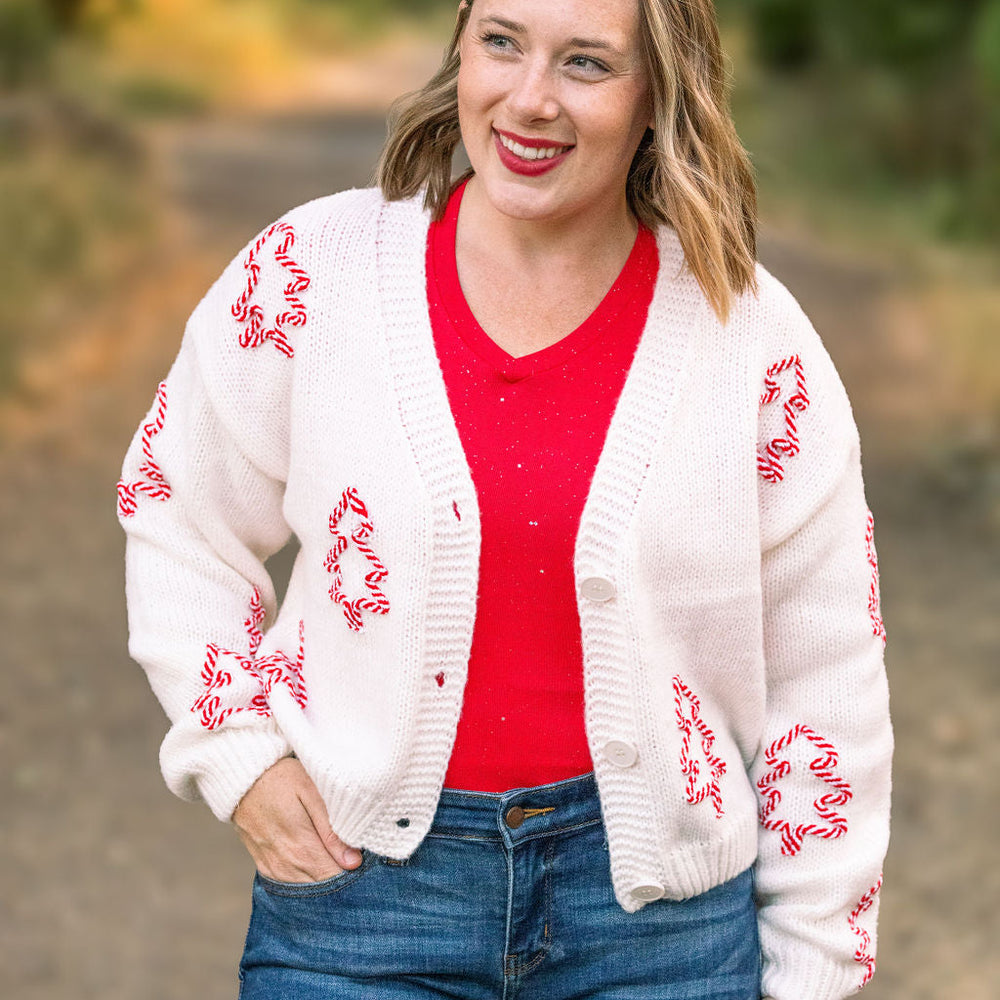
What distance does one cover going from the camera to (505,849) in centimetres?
164

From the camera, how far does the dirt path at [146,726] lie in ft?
11.4

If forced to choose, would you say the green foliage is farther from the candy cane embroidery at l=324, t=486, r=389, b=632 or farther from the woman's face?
the candy cane embroidery at l=324, t=486, r=389, b=632

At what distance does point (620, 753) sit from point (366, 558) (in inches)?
13.3

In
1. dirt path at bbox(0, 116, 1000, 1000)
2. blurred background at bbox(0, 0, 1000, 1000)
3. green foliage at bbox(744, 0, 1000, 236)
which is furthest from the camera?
green foliage at bbox(744, 0, 1000, 236)

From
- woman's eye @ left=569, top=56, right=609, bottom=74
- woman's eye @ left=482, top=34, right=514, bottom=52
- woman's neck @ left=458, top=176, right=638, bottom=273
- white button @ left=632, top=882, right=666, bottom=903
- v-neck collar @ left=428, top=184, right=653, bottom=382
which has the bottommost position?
white button @ left=632, top=882, right=666, bottom=903

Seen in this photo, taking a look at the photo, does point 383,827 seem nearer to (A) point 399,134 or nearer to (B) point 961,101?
(A) point 399,134

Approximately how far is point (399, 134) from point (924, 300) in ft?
23.0

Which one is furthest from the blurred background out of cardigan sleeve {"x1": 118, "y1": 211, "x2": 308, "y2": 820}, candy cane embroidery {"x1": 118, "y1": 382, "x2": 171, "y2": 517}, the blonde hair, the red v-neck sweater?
candy cane embroidery {"x1": 118, "y1": 382, "x2": 171, "y2": 517}

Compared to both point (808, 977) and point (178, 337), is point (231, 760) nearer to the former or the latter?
point (808, 977)

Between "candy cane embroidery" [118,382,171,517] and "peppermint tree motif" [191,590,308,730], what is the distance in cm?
18

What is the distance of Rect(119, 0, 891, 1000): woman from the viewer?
1613 millimetres

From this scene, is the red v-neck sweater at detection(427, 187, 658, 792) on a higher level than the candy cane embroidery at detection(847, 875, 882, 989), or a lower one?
higher

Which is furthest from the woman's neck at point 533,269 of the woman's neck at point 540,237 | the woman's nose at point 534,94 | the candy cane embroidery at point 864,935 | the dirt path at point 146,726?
the dirt path at point 146,726

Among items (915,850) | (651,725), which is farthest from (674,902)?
(915,850)
